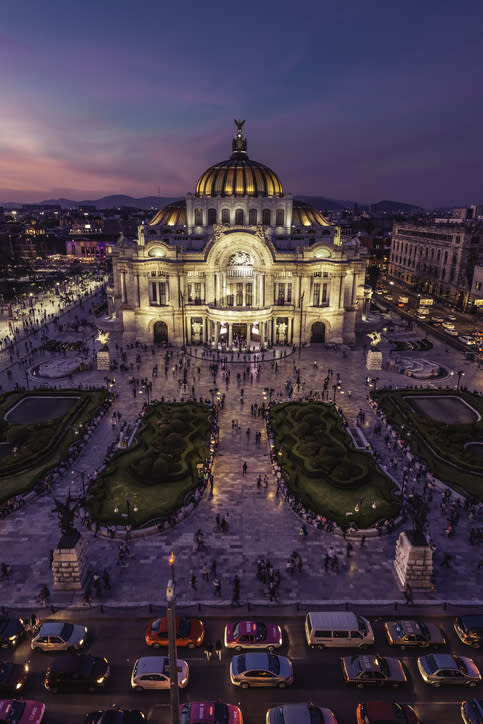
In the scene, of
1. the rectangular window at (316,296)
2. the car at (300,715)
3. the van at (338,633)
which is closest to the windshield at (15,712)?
the car at (300,715)

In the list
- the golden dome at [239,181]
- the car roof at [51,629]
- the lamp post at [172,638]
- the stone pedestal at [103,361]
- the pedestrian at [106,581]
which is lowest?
the pedestrian at [106,581]

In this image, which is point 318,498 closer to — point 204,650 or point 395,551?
point 395,551

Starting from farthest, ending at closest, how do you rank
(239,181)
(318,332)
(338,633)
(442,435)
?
1. (239,181)
2. (318,332)
3. (442,435)
4. (338,633)

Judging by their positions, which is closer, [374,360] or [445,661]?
[445,661]

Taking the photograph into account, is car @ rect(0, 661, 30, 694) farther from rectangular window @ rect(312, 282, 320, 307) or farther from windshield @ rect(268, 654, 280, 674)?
rectangular window @ rect(312, 282, 320, 307)

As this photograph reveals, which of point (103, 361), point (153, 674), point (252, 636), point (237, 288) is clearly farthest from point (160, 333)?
point (153, 674)

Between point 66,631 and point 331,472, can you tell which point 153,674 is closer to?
point 66,631

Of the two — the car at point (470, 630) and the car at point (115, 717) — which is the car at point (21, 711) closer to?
the car at point (115, 717)
